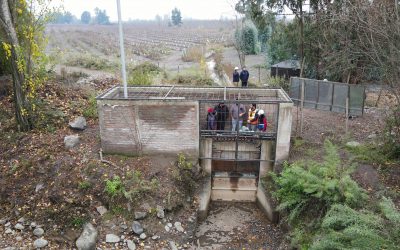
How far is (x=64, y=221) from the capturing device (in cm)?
908

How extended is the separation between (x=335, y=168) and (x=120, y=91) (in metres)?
7.99

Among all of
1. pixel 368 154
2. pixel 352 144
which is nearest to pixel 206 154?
pixel 352 144

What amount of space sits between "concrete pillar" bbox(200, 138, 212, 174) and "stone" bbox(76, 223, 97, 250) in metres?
4.30

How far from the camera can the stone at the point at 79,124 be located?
488 inches

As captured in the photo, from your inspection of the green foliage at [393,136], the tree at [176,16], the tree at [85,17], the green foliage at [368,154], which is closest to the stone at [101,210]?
the green foliage at [368,154]

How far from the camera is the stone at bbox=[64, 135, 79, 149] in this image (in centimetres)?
1129

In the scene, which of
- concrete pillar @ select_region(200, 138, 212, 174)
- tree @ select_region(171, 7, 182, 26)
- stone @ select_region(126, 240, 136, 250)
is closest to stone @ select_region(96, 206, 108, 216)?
stone @ select_region(126, 240, 136, 250)

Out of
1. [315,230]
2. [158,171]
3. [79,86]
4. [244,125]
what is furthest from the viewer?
[79,86]

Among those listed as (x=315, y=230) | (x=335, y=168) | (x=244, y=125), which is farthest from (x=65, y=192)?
(x=335, y=168)

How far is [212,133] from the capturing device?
11.2 metres

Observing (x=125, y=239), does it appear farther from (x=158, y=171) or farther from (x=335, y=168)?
(x=335, y=168)

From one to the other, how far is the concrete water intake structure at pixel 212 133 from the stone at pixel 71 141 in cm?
108

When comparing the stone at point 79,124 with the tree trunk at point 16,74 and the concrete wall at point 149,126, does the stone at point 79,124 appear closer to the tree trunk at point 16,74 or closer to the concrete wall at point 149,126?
the tree trunk at point 16,74

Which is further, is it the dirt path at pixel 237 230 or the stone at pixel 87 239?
the dirt path at pixel 237 230
